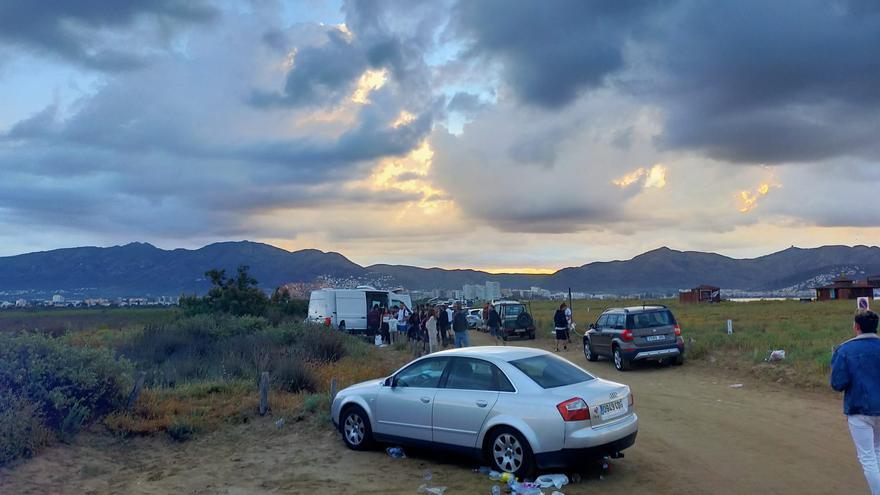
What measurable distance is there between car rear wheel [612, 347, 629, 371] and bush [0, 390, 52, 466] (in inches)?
534

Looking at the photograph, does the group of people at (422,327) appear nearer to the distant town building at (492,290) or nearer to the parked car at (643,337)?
the parked car at (643,337)

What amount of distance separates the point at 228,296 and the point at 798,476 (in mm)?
35493

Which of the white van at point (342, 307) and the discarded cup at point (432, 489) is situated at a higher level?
the white van at point (342, 307)

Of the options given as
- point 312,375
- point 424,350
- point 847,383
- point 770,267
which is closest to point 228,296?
point 424,350

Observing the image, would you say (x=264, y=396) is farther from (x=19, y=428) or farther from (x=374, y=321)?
(x=374, y=321)

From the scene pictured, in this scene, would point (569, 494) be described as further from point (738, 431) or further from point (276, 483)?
point (738, 431)

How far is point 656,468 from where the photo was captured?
8.36 m

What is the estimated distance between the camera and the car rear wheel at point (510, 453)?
7762 mm

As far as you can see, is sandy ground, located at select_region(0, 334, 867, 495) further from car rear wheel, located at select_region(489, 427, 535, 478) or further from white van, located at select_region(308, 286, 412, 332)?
white van, located at select_region(308, 286, 412, 332)

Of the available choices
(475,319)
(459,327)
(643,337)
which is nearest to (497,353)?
(643,337)

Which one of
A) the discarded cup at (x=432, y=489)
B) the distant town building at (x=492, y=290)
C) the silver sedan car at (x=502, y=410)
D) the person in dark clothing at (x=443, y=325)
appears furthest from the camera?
the distant town building at (x=492, y=290)

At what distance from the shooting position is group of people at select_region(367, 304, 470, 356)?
2205cm

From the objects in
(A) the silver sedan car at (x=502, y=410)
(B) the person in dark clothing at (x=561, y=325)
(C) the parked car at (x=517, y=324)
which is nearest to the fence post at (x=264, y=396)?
(A) the silver sedan car at (x=502, y=410)

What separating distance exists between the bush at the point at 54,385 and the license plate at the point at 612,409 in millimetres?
7253
